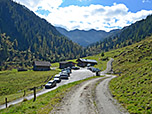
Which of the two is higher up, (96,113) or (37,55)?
(37,55)

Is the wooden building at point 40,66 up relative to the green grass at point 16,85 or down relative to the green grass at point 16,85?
up

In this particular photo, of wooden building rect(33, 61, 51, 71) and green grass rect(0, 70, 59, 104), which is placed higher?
wooden building rect(33, 61, 51, 71)

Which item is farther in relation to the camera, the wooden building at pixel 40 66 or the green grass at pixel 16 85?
the wooden building at pixel 40 66

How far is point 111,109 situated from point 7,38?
735ft

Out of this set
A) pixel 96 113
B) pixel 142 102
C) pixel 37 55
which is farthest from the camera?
pixel 37 55

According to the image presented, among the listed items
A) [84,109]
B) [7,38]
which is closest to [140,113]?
[84,109]

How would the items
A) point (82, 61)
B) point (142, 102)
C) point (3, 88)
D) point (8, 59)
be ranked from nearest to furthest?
point (142, 102), point (3, 88), point (82, 61), point (8, 59)

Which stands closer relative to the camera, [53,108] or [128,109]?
[128,109]

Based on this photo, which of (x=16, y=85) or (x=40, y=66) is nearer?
(x=16, y=85)

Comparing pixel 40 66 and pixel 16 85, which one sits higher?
pixel 40 66

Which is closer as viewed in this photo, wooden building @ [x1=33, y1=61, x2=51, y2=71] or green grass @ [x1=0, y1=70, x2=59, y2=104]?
green grass @ [x1=0, y1=70, x2=59, y2=104]

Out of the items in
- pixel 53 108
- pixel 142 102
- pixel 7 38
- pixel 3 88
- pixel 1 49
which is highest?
pixel 7 38

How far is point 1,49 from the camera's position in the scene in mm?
151625

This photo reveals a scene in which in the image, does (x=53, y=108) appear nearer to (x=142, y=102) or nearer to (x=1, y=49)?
(x=142, y=102)
